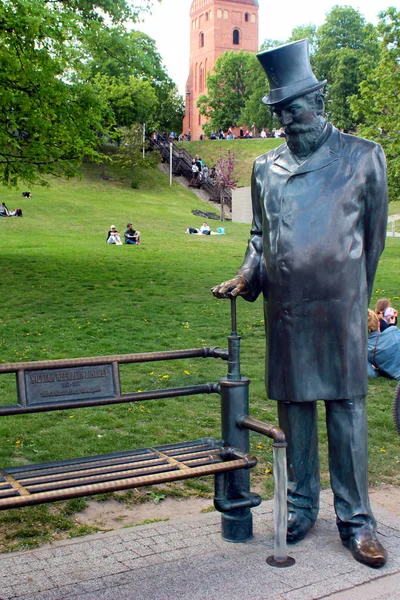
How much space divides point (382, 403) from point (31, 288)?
9.40 m

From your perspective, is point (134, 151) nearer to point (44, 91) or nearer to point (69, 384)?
point (44, 91)

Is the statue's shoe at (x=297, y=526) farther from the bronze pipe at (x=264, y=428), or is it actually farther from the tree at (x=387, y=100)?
the tree at (x=387, y=100)

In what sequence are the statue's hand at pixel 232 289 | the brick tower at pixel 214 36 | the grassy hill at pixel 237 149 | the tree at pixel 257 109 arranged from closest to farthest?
1. the statue's hand at pixel 232 289
2. the grassy hill at pixel 237 149
3. the tree at pixel 257 109
4. the brick tower at pixel 214 36

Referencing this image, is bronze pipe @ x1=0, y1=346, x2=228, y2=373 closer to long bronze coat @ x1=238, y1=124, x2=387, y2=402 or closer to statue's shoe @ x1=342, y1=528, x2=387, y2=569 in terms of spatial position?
long bronze coat @ x1=238, y1=124, x2=387, y2=402

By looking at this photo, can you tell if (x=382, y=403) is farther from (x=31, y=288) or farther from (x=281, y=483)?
(x=31, y=288)

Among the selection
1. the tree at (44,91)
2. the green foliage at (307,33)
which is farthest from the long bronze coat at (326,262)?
the green foliage at (307,33)

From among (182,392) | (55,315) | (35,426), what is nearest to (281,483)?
(182,392)

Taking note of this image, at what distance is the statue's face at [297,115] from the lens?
4.11 m

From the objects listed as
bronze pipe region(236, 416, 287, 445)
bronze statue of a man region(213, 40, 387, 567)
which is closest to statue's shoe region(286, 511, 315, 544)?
bronze statue of a man region(213, 40, 387, 567)

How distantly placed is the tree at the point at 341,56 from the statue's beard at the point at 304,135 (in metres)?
62.8

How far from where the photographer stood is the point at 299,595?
3639 mm

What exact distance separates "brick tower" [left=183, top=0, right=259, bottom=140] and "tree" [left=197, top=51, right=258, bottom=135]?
14.7 m

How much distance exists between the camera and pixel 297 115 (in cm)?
414

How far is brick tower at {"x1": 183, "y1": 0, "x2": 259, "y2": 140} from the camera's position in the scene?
9652cm
